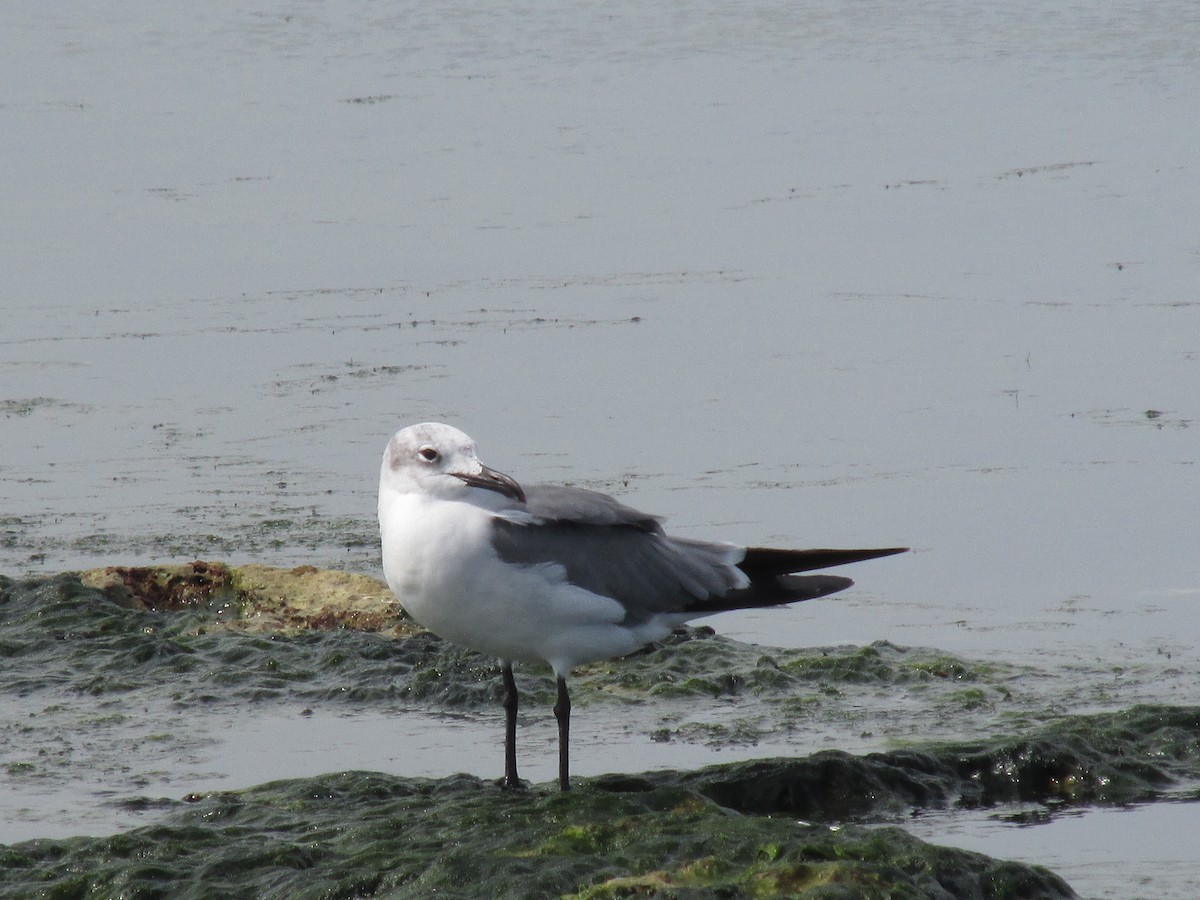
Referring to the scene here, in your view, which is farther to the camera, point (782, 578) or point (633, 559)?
point (782, 578)

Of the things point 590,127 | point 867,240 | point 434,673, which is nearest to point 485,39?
point 590,127

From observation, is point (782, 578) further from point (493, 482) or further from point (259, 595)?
point (259, 595)

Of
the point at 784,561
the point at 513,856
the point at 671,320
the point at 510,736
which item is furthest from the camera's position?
the point at 671,320

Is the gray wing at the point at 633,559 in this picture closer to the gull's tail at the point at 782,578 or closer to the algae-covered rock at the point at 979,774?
the gull's tail at the point at 782,578

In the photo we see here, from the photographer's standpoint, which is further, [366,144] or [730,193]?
[366,144]

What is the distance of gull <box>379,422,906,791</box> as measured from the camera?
19.8 ft

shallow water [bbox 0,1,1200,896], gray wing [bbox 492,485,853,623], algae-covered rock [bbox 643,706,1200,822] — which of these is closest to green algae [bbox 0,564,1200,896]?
algae-covered rock [bbox 643,706,1200,822]

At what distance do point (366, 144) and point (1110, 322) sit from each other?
863 centimetres

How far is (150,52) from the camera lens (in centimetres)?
2489

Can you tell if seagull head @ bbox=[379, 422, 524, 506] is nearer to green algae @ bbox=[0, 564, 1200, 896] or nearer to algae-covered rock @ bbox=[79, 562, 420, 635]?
green algae @ bbox=[0, 564, 1200, 896]

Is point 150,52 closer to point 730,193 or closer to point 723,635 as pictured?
point 730,193

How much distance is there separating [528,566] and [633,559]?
1.69 feet

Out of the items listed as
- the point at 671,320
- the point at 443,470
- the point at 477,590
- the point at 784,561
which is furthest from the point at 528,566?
the point at 671,320

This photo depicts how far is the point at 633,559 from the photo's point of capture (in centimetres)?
649
